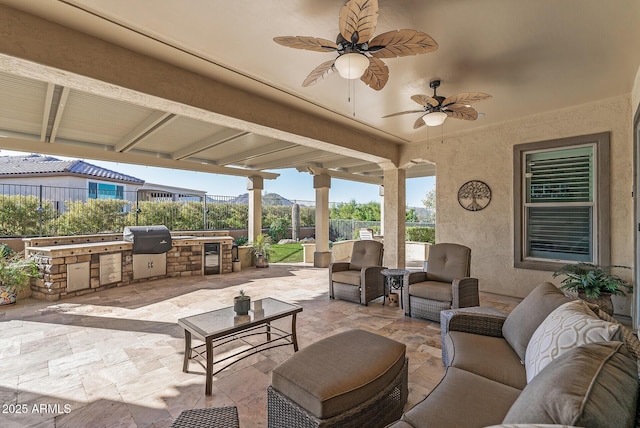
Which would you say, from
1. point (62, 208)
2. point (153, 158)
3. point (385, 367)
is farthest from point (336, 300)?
point (62, 208)

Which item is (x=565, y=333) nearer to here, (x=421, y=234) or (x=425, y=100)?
(x=425, y=100)

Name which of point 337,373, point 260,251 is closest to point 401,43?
point 337,373

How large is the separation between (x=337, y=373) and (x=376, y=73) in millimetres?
2328

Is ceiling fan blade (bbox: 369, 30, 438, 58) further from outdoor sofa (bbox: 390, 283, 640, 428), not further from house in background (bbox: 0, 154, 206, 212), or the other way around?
house in background (bbox: 0, 154, 206, 212)

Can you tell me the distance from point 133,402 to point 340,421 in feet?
5.51

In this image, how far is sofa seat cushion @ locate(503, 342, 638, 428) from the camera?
78 cm

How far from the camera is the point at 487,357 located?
5.94ft

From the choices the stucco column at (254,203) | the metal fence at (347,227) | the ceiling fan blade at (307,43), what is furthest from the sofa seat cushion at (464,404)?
the metal fence at (347,227)

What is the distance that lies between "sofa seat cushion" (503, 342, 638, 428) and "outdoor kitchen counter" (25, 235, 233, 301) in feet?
20.8

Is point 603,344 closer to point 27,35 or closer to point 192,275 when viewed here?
point 27,35

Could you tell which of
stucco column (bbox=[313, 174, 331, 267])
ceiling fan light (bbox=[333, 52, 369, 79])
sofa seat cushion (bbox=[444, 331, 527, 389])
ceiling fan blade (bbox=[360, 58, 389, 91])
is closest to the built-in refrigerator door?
stucco column (bbox=[313, 174, 331, 267])

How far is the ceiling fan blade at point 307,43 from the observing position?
77.5 inches

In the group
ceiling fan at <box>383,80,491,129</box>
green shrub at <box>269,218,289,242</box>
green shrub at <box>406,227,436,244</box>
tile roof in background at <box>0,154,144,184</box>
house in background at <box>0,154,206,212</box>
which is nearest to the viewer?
ceiling fan at <box>383,80,491,129</box>

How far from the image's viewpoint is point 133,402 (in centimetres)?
213
